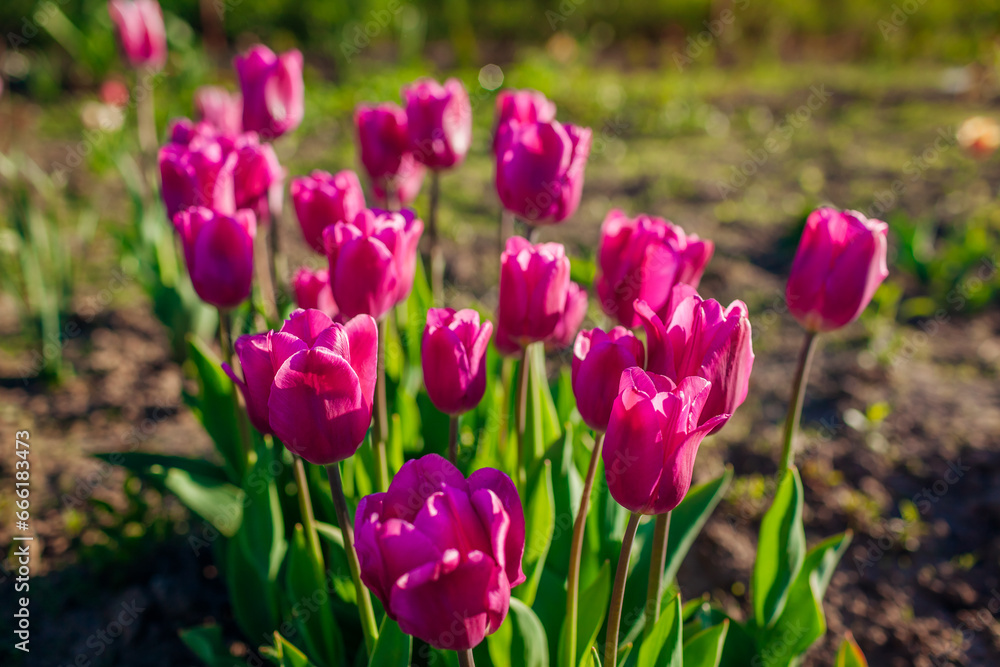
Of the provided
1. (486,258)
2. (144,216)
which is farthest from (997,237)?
(144,216)

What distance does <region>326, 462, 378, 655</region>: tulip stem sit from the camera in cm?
110

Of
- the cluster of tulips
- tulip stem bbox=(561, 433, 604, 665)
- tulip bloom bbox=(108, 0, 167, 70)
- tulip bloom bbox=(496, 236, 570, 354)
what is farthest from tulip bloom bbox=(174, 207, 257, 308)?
tulip bloom bbox=(108, 0, 167, 70)

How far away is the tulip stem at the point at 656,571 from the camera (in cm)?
112

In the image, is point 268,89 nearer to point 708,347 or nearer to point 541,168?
point 541,168

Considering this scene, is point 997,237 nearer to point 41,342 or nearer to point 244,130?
point 244,130

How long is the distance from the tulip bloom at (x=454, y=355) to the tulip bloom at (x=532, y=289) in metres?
0.10

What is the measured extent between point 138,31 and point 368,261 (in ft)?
7.35

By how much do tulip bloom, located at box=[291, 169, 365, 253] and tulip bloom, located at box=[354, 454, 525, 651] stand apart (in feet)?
2.55

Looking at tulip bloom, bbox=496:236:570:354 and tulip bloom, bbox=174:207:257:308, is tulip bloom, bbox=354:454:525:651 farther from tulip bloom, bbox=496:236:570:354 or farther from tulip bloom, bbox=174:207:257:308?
tulip bloom, bbox=174:207:257:308

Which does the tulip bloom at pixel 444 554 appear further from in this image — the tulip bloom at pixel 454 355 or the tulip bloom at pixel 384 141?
the tulip bloom at pixel 384 141

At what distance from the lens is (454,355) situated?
3.81ft

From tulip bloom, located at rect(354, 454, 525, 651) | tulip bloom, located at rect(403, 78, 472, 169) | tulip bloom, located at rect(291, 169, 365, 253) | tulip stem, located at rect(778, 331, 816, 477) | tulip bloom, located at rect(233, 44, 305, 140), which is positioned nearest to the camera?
tulip bloom, located at rect(354, 454, 525, 651)

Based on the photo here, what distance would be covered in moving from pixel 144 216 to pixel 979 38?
7949 millimetres

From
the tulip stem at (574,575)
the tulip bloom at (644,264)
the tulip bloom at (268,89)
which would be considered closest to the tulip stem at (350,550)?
the tulip stem at (574,575)
